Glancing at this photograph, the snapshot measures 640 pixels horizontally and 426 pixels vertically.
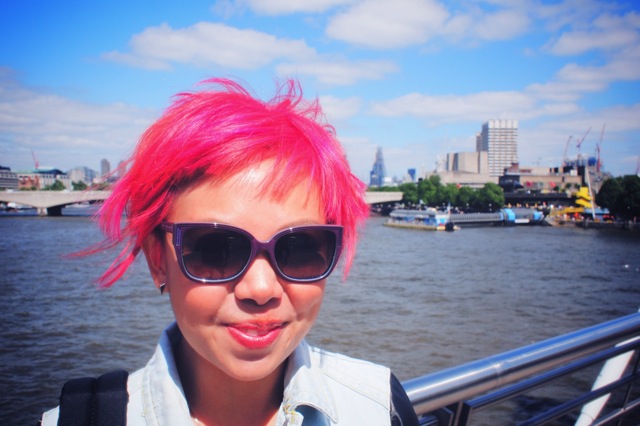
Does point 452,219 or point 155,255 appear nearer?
point 155,255

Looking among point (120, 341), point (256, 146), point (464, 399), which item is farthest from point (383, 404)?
point (120, 341)

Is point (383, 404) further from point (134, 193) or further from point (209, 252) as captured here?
point (134, 193)

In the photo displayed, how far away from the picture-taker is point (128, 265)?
1082 mm

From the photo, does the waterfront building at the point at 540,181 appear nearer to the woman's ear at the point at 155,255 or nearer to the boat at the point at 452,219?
the boat at the point at 452,219

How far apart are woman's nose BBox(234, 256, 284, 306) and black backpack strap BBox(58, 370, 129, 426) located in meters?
0.28

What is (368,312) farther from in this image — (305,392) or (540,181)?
(540,181)

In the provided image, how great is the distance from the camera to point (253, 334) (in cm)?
98

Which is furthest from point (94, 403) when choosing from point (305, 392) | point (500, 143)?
point (500, 143)

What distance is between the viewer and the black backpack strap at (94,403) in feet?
2.82

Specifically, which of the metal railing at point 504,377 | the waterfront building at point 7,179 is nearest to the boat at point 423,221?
the metal railing at point 504,377

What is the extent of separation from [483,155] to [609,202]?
3133 inches

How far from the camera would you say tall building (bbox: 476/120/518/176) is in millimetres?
182250

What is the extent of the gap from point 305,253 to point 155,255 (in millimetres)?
328

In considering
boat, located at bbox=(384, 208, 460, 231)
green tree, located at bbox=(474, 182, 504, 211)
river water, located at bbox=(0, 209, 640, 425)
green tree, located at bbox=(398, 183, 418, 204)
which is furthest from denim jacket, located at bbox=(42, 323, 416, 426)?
green tree, located at bbox=(398, 183, 418, 204)
